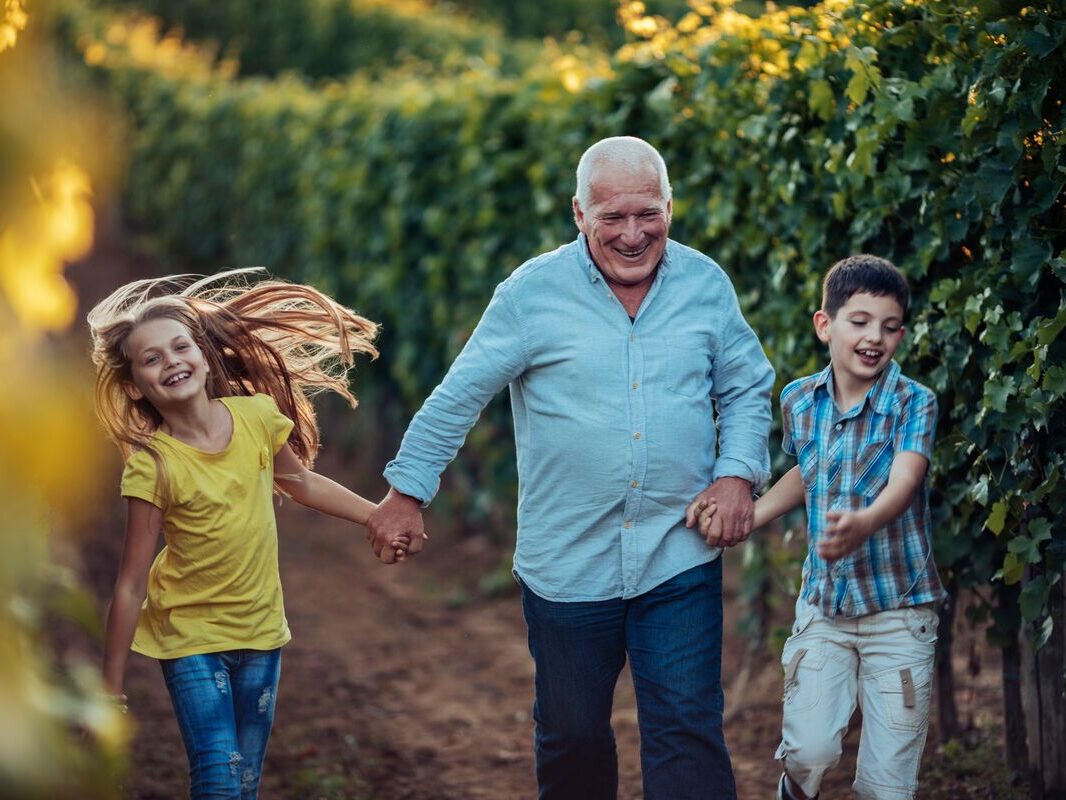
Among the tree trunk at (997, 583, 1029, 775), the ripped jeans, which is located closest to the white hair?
the ripped jeans

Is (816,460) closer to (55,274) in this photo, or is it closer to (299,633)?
(55,274)

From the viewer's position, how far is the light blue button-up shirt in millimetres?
3832

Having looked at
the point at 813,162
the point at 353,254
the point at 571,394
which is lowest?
the point at 571,394

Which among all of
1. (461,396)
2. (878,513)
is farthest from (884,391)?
(461,396)

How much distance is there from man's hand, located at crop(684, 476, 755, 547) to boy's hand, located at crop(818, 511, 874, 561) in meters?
0.30

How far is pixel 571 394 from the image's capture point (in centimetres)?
387

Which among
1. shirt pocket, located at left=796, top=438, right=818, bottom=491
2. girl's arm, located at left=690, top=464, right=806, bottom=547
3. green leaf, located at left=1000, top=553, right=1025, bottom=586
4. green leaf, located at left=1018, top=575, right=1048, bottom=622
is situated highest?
shirt pocket, located at left=796, top=438, right=818, bottom=491

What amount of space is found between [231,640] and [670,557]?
119cm

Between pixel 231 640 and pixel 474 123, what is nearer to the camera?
pixel 231 640

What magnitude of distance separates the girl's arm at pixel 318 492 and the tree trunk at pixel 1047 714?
2.00m

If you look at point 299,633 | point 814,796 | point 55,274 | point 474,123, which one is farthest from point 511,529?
point 55,274

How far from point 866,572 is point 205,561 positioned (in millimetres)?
1770

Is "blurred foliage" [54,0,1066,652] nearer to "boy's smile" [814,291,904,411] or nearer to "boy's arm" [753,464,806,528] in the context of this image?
"boy's smile" [814,291,904,411]

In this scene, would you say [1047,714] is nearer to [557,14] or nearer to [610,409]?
[610,409]
